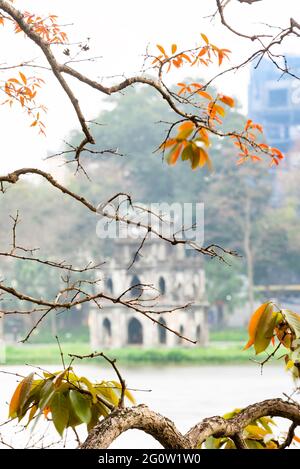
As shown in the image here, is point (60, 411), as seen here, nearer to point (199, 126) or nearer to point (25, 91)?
point (199, 126)

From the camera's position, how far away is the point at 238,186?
11.4 metres

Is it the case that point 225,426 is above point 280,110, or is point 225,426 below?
below

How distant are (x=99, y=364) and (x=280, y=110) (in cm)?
443

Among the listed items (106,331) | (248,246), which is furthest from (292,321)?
(248,246)

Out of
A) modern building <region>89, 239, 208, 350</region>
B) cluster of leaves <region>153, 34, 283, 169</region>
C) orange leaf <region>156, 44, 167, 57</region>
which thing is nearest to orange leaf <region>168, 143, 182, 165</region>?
cluster of leaves <region>153, 34, 283, 169</region>

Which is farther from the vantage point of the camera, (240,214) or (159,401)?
(240,214)

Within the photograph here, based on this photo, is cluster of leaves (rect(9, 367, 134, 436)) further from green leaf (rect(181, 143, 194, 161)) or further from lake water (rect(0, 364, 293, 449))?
lake water (rect(0, 364, 293, 449))

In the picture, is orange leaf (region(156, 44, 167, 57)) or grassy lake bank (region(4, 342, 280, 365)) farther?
grassy lake bank (region(4, 342, 280, 365))

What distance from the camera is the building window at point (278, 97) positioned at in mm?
12414

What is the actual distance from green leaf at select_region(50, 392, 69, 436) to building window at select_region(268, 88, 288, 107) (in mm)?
11804

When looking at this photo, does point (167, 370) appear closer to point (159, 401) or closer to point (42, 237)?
point (159, 401)

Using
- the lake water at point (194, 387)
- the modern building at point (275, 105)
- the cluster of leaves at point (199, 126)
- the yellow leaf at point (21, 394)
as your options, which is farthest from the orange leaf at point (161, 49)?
the modern building at point (275, 105)

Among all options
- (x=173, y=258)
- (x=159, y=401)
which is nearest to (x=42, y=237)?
(x=173, y=258)

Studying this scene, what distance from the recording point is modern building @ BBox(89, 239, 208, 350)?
9.75 metres
